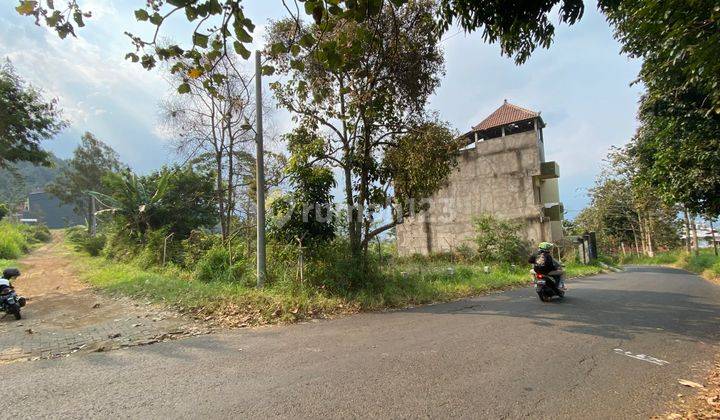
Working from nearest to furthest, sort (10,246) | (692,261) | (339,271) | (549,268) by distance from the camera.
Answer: (339,271), (549,268), (10,246), (692,261)

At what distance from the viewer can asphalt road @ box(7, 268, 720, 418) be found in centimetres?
348

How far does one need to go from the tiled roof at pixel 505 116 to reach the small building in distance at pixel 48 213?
5408 cm

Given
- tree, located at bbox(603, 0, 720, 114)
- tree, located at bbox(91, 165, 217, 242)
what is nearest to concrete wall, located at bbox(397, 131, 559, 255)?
tree, located at bbox(91, 165, 217, 242)

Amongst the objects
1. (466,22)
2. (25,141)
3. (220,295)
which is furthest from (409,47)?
(25,141)

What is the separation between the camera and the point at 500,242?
20.6 meters

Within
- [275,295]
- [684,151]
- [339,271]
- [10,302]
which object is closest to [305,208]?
[339,271]

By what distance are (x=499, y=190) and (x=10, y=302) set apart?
22.3 meters

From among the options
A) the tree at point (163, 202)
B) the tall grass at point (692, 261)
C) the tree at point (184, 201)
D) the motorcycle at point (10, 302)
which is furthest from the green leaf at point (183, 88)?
the tall grass at point (692, 261)

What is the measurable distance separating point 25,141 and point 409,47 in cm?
1244

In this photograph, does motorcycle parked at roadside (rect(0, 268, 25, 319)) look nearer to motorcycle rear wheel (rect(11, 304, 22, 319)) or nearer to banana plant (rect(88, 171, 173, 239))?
motorcycle rear wheel (rect(11, 304, 22, 319))

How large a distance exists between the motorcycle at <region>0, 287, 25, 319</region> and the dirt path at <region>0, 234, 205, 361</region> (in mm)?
181

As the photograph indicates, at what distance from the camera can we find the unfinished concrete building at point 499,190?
22859 millimetres

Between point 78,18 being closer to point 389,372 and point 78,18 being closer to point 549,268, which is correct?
point 389,372

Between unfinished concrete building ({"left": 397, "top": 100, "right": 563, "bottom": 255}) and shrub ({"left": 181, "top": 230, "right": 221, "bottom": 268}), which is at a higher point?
unfinished concrete building ({"left": 397, "top": 100, "right": 563, "bottom": 255})
